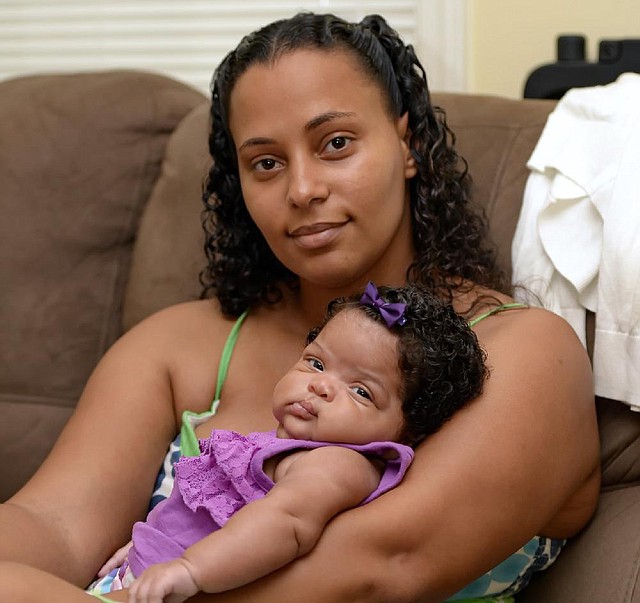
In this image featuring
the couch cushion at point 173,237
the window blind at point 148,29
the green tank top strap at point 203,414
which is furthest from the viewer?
the window blind at point 148,29

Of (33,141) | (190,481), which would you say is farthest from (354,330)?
(33,141)

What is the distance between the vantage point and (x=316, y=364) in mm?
1332

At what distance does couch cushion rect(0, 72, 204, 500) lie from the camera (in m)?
2.02

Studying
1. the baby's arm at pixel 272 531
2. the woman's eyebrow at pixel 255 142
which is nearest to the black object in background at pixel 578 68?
the woman's eyebrow at pixel 255 142

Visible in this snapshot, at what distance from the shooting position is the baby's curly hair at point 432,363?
4.14ft

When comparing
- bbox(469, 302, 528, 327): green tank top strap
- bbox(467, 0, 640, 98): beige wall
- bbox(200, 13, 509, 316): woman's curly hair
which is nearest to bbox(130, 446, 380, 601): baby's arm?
bbox(469, 302, 528, 327): green tank top strap

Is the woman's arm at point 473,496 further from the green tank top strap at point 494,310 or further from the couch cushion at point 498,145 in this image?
the couch cushion at point 498,145

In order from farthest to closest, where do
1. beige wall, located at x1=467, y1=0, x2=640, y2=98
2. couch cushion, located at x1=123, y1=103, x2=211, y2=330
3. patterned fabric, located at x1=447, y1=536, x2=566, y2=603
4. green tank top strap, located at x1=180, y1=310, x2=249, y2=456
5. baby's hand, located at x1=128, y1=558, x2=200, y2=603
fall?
beige wall, located at x1=467, y1=0, x2=640, y2=98
couch cushion, located at x1=123, y1=103, x2=211, y2=330
green tank top strap, located at x1=180, y1=310, x2=249, y2=456
patterned fabric, located at x1=447, y1=536, x2=566, y2=603
baby's hand, located at x1=128, y1=558, x2=200, y2=603

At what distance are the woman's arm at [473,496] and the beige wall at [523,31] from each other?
3.38 ft

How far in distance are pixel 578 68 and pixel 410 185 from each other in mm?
585

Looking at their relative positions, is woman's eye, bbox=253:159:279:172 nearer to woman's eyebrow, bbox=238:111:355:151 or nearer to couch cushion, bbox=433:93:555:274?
woman's eyebrow, bbox=238:111:355:151

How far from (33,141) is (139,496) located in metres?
0.88

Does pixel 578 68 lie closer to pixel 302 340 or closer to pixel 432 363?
pixel 302 340

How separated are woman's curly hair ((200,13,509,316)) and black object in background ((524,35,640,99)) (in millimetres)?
356
